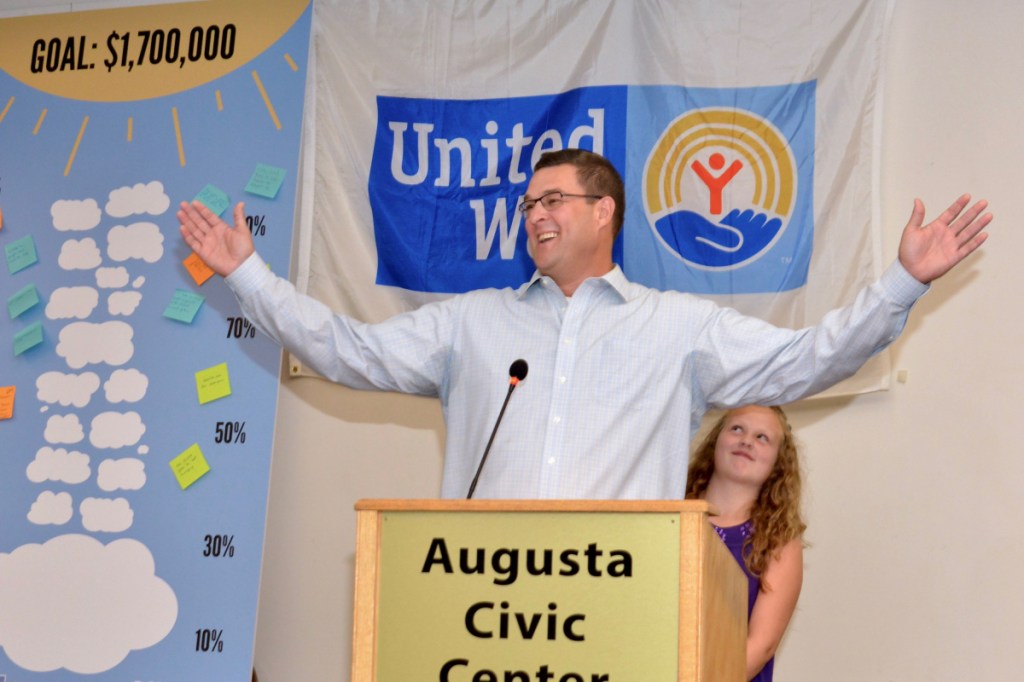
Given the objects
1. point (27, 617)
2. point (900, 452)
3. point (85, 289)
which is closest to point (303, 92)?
point (85, 289)

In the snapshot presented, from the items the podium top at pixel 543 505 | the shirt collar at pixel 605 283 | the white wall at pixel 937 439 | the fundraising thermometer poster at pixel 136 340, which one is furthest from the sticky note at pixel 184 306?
the podium top at pixel 543 505

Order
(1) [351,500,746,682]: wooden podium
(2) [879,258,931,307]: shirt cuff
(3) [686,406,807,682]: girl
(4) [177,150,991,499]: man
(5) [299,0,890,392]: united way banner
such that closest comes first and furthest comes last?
(1) [351,500,746,682]: wooden podium < (2) [879,258,931,307]: shirt cuff < (4) [177,150,991,499]: man < (3) [686,406,807,682]: girl < (5) [299,0,890,392]: united way banner

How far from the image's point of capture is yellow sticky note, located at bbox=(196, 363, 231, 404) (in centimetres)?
375

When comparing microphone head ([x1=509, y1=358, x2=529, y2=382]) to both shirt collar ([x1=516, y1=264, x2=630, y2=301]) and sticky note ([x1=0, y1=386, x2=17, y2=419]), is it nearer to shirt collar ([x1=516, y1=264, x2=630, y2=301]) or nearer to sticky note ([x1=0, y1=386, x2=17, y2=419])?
shirt collar ([x1=516, y1=264, x2=630, y2=301])

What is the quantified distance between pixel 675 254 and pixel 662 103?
1.49ft

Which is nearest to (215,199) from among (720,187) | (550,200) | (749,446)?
(550,200)

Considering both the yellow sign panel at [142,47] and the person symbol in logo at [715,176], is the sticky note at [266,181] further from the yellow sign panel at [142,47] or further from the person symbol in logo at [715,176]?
the person symbol in logo at [715,176]

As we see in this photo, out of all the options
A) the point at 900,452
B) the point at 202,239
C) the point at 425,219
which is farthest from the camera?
the point at 425,219

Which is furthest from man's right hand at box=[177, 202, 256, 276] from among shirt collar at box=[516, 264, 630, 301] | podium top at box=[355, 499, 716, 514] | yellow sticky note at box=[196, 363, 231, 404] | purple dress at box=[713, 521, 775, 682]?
purple dress at box=[713, 521, 775, 682]

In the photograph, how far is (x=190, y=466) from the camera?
12.2 ft

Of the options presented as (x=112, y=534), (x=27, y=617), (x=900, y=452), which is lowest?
(x=27, y=617)

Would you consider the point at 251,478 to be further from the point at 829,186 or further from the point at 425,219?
the point at 829,186

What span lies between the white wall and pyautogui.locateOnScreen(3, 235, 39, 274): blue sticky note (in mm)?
2417

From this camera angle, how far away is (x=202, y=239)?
2.77 m
